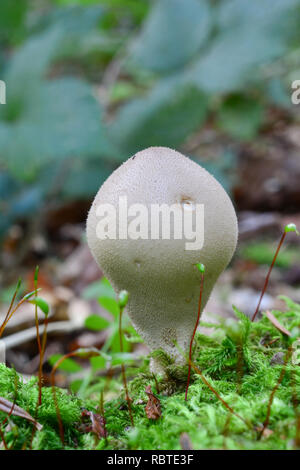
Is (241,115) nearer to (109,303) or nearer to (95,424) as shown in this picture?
(109,303)

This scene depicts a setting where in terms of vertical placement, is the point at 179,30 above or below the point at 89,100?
above

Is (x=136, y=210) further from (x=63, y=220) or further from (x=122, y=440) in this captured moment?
(x=63, y=220)

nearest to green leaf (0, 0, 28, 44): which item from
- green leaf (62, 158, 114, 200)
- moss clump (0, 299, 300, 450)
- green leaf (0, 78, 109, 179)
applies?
green leaf (62, 158, 114, 200)

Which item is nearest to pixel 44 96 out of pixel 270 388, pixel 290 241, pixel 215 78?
pixel 215 78

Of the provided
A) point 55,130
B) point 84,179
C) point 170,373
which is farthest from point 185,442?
point 84,179

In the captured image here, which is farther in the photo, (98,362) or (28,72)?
(28,72)

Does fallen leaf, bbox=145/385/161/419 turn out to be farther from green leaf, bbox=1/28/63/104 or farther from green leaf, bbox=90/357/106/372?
green leaf, bbox=1/28/63/104

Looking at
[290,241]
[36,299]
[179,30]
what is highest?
[179,30]
